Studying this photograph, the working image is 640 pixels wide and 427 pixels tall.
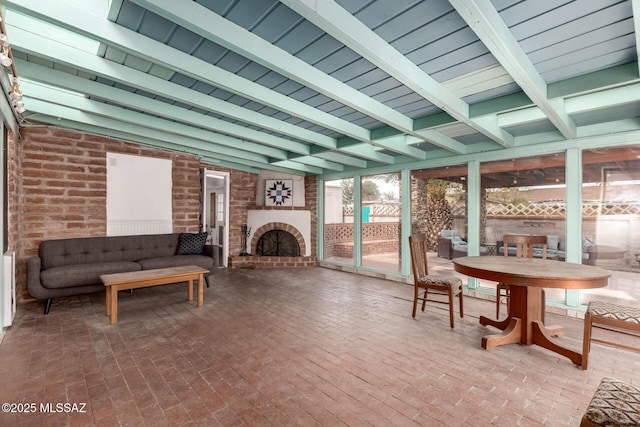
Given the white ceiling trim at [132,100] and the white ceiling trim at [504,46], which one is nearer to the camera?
the white ceiling trim at [504,46]

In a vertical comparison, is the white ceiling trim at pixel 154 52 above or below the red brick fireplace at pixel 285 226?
above

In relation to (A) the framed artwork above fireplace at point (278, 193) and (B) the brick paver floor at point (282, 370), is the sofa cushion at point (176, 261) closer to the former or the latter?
(B) the brick paver floor at point (282, 370)

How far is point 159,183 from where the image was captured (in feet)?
18.0

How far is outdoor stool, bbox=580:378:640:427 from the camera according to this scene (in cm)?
112

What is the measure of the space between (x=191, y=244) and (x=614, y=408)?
5.36 metres

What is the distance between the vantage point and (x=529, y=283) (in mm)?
2416

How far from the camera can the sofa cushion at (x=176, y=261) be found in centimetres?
457

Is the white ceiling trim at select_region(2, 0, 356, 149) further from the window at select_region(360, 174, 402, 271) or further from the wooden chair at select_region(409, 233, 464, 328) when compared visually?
the window at select_region(360, 174, 402, 271)

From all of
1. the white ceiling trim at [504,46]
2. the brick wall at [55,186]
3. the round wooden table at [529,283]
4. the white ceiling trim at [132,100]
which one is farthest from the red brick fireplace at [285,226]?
the white ceiling trim at [504,46]

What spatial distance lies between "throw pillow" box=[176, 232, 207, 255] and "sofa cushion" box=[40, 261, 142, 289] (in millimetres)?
1144

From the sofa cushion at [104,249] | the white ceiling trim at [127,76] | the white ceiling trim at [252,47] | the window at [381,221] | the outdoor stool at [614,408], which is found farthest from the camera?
the window at [381,221]

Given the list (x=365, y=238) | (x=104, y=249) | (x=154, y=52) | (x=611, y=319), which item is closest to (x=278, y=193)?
(x=365, y=238)

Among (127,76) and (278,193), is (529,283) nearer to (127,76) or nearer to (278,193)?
(127,76)

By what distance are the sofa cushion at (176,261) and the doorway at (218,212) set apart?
120 centimetres
